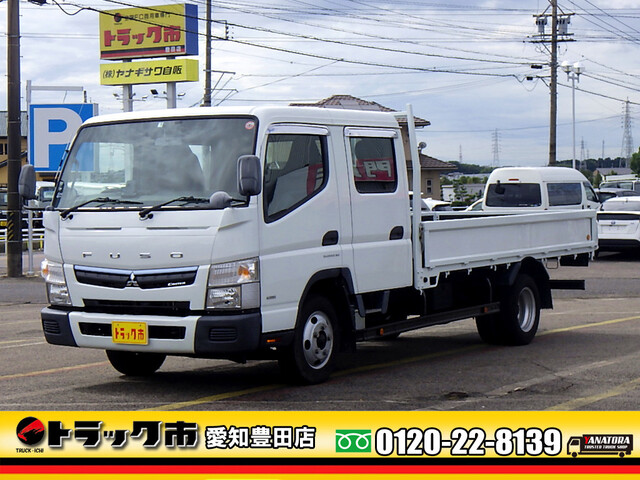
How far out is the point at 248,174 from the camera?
8008 millimetres

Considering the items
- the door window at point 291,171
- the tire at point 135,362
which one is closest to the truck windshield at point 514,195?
the tire at point 135,362

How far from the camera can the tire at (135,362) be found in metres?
9.67

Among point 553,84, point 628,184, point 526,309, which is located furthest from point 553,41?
point 526,309

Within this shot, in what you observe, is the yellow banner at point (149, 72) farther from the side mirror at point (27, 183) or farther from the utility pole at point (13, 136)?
the side mirror at point (27, 183)

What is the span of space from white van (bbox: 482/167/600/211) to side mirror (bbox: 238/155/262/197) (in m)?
19.1

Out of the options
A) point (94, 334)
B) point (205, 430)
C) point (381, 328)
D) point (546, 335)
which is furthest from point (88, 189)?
point (546, 335)

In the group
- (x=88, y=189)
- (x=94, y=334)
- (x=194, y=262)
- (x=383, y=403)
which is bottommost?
(x=383, y=403)

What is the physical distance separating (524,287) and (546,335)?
42.4 inches

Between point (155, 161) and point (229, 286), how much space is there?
4.43ft

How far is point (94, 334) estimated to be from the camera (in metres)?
8.63

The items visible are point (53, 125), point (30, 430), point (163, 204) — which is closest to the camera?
point (30, 430)

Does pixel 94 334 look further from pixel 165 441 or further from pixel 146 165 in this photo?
pixel 165 441

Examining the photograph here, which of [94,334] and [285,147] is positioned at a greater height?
[285,147]

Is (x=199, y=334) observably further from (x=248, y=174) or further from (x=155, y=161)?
(x=155, y=161)
